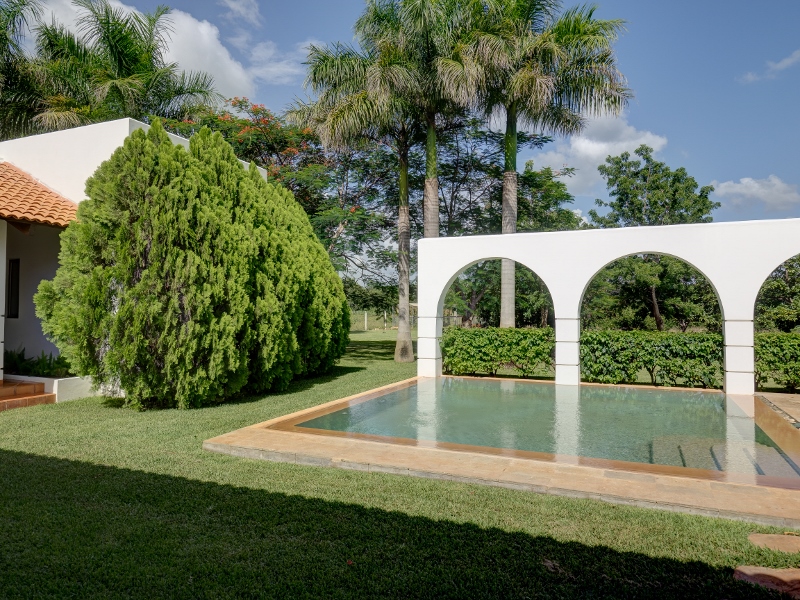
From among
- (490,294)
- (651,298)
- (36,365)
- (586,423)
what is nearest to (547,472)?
(586,423)

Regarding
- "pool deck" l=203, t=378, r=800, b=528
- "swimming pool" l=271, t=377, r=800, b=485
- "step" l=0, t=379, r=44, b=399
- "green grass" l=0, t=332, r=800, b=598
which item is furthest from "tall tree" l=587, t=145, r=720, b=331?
"step" l=0, t=379, r=44, b=399

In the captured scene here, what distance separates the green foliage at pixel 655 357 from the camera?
11695 millimetres

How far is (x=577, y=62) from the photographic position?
15.9 meters

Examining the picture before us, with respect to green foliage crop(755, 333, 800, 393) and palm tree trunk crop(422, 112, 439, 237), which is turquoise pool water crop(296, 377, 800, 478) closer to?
green foliage crop(755, 333, 800, 393)

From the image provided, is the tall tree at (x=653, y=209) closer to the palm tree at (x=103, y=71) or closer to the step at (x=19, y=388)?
the palm tree at (x=103, y=71)

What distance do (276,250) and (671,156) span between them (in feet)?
72.7

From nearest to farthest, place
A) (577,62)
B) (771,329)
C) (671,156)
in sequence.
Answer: (577,62) < (771,329) < (671,156)

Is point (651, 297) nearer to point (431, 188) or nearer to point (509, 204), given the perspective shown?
point (509, 204)

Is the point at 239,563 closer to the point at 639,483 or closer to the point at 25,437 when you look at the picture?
the point at 639,483

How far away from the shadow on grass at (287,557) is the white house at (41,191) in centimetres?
790

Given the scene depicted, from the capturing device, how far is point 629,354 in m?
12.2

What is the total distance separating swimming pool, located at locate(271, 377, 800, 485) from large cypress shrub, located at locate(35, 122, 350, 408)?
227cm

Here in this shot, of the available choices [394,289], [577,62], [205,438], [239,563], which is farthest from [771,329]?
[239,563]

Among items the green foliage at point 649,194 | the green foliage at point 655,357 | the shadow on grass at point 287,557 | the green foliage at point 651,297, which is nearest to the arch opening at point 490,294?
the green foliage at point 651,297
